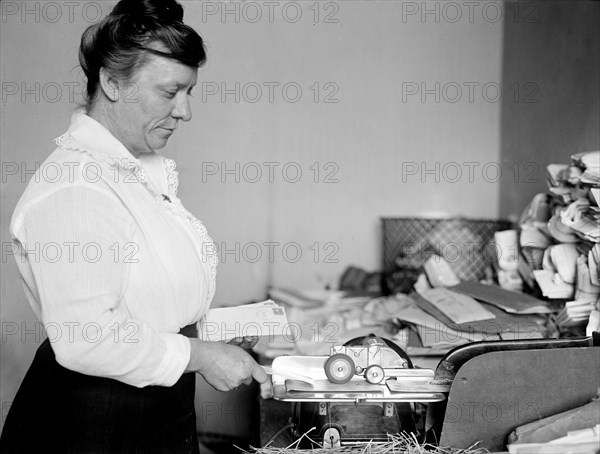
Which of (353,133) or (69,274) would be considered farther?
(353,133)

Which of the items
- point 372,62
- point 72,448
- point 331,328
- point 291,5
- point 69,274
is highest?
point 291,5

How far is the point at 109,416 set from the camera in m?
1.52

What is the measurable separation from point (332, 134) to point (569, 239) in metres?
1.51

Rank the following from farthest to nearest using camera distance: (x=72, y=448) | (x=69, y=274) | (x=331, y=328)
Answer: (x=331, y=328) < (x=72, y=448) < (x=69, y=274)

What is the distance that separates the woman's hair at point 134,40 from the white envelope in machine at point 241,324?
2.01 ft

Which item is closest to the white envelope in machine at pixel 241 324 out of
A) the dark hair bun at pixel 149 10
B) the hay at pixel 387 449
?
the hay at pixel 387 449

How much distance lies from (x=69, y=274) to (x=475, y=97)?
8.95 feet

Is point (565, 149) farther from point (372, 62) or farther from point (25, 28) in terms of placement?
point (25, 28)

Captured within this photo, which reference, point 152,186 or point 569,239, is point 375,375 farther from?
point 569,239

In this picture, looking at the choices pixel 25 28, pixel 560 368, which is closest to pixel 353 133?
pixel 25 28

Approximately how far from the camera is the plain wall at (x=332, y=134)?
3.49m

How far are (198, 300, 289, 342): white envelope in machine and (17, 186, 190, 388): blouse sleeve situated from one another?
346 millimetres

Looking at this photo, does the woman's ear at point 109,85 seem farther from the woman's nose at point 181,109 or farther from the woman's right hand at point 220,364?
the woman's right hand at point 220,364

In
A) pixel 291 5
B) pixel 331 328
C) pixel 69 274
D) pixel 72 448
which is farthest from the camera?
pixel 291 5
